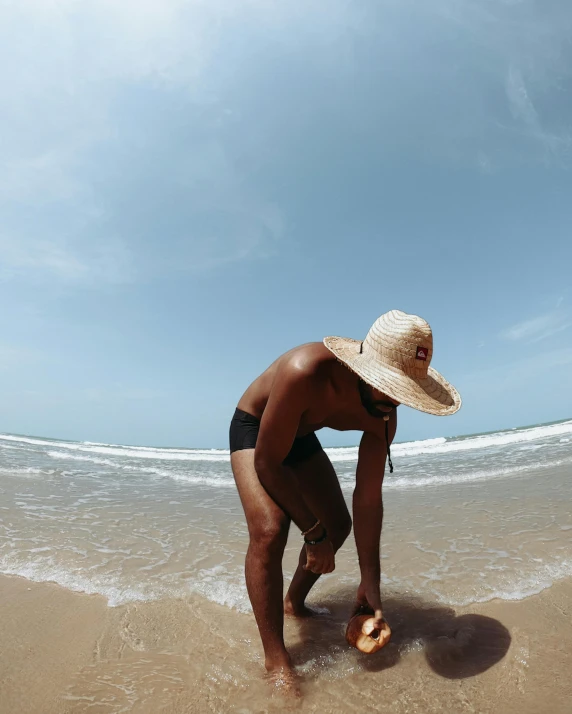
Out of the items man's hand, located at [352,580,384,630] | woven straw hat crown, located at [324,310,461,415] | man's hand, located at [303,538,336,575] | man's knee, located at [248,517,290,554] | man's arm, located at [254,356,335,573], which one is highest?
woven straw hat crown, located at [324,310,461,415]

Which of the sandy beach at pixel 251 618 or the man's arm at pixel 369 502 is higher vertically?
the man's arm at pixel 369 502

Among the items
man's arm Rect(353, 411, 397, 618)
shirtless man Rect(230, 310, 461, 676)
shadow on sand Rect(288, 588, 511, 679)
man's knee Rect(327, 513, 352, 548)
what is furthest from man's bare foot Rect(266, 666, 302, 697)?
man's knee Rect(327, 513, 352, 548)

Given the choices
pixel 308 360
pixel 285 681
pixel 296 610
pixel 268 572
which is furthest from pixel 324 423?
pixel 285 681

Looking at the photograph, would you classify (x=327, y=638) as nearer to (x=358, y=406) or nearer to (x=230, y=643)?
(x=230, y=643)

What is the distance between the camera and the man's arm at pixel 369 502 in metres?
2.33

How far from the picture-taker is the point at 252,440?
2.46m

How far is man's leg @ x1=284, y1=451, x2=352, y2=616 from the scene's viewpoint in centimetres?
257

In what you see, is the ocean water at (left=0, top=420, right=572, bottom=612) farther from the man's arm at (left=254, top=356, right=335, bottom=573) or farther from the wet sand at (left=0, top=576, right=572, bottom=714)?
the man's arm at (left=254, top=356, right=335, bottom=573)

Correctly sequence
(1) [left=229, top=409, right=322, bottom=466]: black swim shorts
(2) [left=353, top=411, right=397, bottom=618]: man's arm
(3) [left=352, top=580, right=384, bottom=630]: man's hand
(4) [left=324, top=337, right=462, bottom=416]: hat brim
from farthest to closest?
(1) [left=229, top=409, right=322, bottom=466]: black swim shorts → (2) [left=353, top=411, right=397, bottom=618]: man's arm → (3) [left=352, top=580, right=384, bottom=630]: man's hand → (4) [left=324, top=337, right=462, bottom=416]: hat brim

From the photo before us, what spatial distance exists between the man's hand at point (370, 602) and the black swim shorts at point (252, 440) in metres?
0.74

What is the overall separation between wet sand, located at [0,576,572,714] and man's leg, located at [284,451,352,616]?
0.48ft

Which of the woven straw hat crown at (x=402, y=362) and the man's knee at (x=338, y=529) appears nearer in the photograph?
the woven straw hat crown at (x=402, y=362)

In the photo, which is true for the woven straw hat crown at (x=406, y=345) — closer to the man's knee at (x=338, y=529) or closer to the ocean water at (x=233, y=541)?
the man's knee at (x=338, y=529)

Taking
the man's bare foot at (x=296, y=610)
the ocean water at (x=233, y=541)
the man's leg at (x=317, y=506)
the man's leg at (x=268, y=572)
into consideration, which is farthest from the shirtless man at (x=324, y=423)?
the ocean water at (x=233, y=541)
